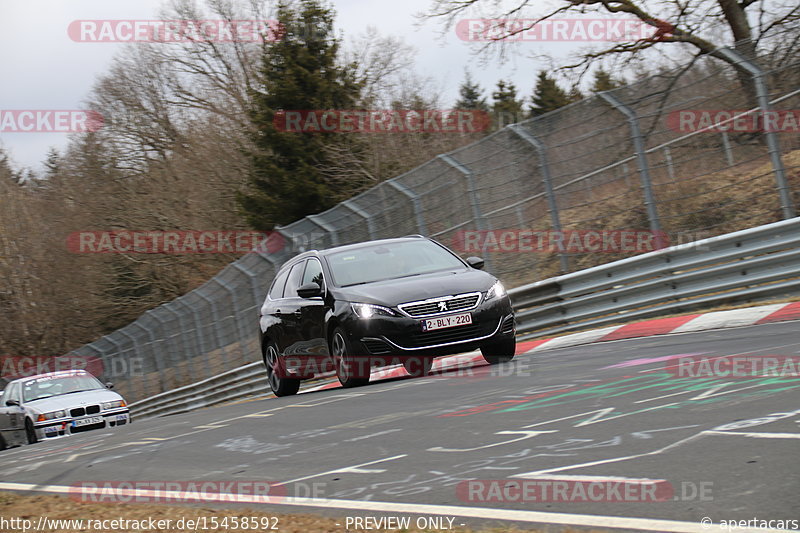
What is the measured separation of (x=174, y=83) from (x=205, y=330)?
92.6 feet

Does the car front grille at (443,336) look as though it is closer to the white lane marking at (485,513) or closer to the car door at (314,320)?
the car door at (314,320)

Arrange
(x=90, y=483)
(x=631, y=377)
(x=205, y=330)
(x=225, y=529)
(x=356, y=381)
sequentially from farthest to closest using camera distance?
(x=205, y=330) → (x=356, y=381) → (x=631, y=377) → (x=90, y=483) → (x=225, y=529)

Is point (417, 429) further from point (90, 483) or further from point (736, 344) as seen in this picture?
point (736, 344)

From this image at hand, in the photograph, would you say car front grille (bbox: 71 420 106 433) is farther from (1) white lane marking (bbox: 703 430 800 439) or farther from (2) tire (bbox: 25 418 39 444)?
(1) white lane marking (bbox: 703 430 800 439)

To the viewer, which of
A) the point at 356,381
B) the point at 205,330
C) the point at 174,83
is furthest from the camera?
the point at 174,83

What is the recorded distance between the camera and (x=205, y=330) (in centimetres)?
2464

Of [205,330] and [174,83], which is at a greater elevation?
[174,83]

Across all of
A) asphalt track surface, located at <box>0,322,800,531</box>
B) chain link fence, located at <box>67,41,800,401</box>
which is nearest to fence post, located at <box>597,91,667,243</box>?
chain link fence, located at <box>67,41,800,401</box>

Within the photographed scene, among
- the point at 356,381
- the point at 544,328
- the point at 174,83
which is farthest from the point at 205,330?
the point at 174,83

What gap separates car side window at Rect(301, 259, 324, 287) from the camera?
12.6m

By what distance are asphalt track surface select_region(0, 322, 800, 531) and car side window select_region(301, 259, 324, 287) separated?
5.88 ft

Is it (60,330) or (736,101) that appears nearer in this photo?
(736,101)

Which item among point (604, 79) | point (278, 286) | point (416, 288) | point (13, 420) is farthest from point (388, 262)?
point (604, 79)

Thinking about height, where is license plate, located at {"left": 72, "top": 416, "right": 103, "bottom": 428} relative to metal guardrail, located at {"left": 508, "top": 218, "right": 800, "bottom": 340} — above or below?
below
